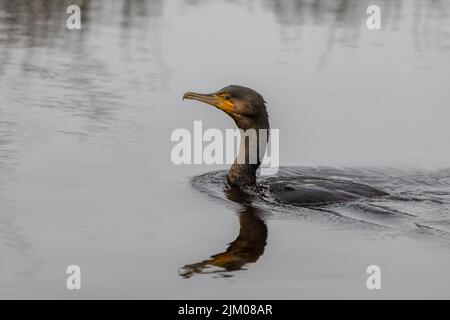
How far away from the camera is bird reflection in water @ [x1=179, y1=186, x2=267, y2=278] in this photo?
7.77 metres

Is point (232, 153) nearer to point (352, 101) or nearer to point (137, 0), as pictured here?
point (352, 101)

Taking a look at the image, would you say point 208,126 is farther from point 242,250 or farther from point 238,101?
point 242,250

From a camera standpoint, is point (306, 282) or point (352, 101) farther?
point (352, 101)

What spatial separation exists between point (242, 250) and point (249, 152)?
2.36 m

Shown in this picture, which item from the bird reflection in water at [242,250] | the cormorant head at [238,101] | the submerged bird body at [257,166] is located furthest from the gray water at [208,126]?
the cormorant head at [238,101]

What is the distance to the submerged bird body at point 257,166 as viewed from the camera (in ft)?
32.1

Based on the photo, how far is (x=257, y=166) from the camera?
1057cm

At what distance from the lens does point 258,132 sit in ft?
34.5

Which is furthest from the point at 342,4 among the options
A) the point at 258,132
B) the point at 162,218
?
the point at 162,218

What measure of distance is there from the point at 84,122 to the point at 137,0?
17.0ft

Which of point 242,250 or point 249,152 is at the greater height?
point 249,152

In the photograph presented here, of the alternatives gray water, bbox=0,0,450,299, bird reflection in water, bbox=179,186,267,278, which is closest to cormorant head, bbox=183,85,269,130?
gray water, bbox=0,0,450,299

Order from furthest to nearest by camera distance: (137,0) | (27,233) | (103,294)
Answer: (137,0) < (27,233) < (103,294)

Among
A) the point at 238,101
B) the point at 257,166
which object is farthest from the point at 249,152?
the point at 238,101
